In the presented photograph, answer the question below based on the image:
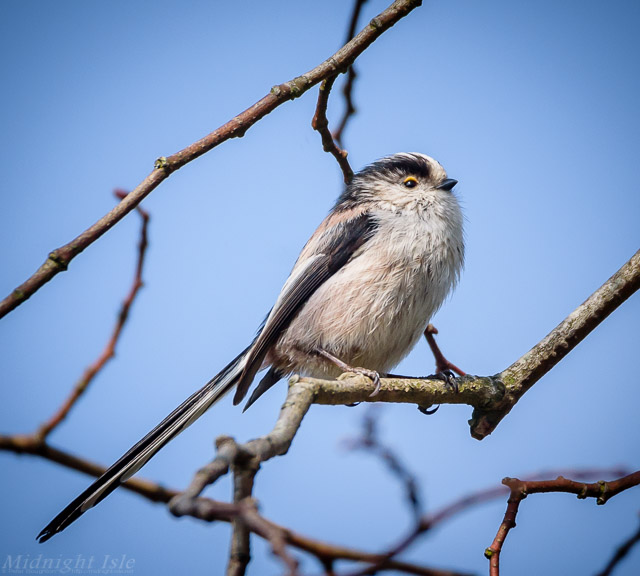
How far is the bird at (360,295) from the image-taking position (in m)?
3.53

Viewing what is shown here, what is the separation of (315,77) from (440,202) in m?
1.46

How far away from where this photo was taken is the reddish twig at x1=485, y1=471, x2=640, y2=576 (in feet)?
6.47

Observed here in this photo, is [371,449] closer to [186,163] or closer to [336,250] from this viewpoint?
[186,163]

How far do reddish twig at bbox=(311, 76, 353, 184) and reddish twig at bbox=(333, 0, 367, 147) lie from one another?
0.24 feet

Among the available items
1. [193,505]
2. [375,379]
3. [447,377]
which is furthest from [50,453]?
[447,377]

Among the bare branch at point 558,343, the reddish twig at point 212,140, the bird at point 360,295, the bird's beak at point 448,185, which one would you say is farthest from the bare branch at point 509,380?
the bird's beak at point 448,185

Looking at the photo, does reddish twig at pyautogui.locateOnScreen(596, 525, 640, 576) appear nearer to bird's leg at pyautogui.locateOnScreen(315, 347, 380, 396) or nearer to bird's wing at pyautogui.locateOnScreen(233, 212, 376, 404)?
bird's leg at pyautogui.locateOnScreen(315, 347, 380, 396)

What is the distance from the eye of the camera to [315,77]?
9.32ft

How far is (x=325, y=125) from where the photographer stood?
3531 millimetres

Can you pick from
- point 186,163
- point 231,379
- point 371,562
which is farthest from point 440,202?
point 371,562

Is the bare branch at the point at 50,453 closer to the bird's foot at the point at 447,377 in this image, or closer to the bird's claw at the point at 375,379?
the bird's claw at the point at 375,379

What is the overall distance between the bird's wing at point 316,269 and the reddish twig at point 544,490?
182 centimetres

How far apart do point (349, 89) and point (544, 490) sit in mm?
2419

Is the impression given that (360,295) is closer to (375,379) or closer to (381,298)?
(381,298)
